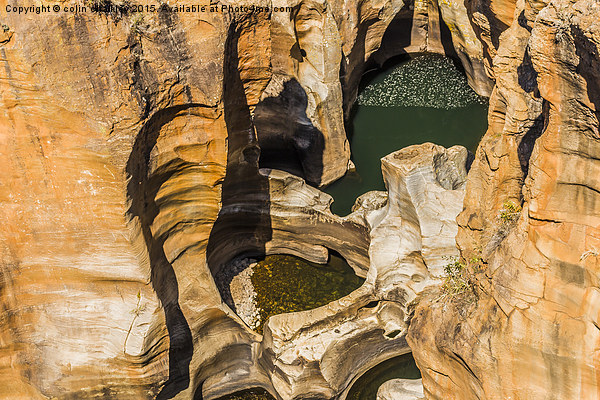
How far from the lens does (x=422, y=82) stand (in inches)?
695

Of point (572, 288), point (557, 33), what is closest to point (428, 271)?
point (572, 288)

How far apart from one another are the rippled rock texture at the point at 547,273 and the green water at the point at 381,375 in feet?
10.6

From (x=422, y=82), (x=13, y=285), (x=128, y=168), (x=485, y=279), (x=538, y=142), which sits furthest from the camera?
(x=422, y=82)

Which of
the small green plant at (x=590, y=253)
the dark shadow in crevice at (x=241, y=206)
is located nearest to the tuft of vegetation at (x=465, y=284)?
the small green plant at (x=590, y=253)

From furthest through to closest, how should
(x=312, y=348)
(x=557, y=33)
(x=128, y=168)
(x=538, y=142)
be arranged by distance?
(x=312, y=348) < (x=128, y=168) < (x=538, y=142) < (x=557, y=33)

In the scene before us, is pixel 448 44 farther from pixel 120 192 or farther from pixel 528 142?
pixel 120 192

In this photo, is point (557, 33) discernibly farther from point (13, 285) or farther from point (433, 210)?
point (13, 285)

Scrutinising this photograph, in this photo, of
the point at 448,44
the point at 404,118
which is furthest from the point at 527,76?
the point at 448,44

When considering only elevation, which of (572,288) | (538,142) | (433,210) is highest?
(538,142)

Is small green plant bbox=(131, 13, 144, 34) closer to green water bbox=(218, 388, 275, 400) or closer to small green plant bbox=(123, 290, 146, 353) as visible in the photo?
small green plant bbox=(123, 290, 146, 353)

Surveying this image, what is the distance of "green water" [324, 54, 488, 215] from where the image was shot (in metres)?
15.6

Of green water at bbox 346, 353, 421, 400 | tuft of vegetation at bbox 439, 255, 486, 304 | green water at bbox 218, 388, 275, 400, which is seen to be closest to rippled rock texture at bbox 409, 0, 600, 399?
tuft of vegetation at bbox 439, 255, 486, 304

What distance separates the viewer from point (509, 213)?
27.5ft

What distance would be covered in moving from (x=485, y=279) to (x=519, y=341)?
2.45 feet
